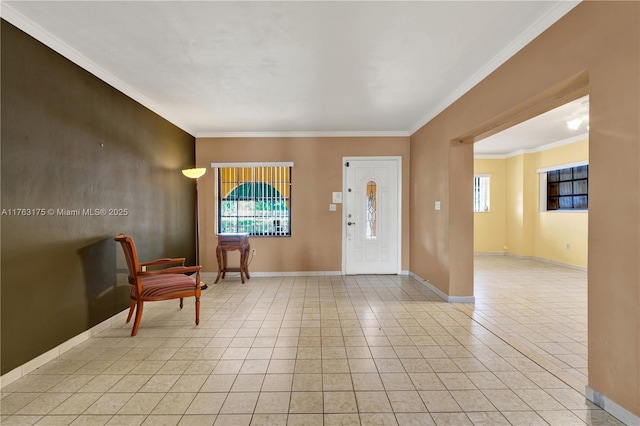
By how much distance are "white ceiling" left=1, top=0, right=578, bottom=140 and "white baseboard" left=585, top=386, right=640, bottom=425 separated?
2.57 meters

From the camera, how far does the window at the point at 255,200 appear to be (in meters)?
5.64

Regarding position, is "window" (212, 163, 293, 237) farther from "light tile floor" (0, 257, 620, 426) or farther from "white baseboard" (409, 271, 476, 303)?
"white baseboard" (409, 271, 476, 303)

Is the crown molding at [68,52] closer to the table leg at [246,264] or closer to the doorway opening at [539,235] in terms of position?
the table leg at [246,264]

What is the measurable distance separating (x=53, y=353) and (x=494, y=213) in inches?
353

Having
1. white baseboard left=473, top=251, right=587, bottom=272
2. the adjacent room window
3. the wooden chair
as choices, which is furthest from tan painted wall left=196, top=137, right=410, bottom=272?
the adjacent room window

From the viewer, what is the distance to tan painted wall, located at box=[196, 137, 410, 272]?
557cm

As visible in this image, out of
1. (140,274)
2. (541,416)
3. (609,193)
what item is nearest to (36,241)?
(140,274)

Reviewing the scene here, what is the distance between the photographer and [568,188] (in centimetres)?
654

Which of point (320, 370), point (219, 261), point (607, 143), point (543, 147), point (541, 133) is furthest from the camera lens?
point (543, 147)

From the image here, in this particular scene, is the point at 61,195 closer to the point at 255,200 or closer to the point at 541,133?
the point at 255,200

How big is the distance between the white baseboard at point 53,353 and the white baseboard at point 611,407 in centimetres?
399

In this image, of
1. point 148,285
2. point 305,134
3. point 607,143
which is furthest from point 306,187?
point 607,143

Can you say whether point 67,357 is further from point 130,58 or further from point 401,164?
point 401,164

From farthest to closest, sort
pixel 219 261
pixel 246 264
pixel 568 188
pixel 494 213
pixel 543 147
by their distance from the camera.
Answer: pixel 494 213
pixel 543 147
pixel 568 188
pixel 246 264
pixel 219 261
